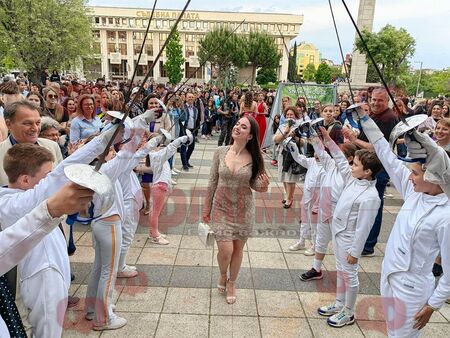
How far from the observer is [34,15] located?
718 inches

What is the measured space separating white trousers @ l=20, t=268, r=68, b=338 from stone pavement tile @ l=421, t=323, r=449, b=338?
3.14 meters

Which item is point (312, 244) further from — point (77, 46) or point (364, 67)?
point (364, 67)

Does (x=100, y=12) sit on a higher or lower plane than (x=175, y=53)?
higher

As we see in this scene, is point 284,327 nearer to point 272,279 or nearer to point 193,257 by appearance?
point 272,279

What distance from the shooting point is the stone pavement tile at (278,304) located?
3.49m

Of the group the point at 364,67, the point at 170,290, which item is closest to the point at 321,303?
the point at 170,290

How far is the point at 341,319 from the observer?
3.31 metres

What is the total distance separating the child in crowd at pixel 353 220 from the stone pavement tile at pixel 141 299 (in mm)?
1716

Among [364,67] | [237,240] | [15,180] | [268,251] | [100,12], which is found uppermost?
[100,12]

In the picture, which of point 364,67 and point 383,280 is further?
point 364,67

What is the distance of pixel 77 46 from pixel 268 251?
20.5m

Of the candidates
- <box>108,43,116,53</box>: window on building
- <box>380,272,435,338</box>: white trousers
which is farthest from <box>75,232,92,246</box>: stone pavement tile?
<box>108,43,116,53</box>: window on building

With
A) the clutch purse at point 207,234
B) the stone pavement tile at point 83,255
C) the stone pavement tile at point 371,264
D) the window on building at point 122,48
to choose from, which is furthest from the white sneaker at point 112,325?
the window on building at point 122,48

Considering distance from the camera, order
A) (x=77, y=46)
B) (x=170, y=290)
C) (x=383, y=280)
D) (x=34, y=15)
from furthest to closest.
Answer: (x=77, y=46) → (x=34, y=15) → (x=170, y=290) → (x=383, y=280)
